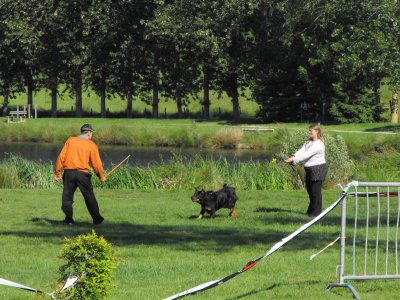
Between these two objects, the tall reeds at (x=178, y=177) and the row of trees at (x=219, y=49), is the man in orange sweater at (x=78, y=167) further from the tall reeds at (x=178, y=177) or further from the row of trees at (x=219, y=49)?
the row of trees at (x=219, y=49)

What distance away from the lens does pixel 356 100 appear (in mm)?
57938

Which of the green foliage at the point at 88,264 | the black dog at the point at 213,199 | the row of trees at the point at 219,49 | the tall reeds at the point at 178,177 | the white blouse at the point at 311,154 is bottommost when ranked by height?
the tall reeds at the point at 178,177

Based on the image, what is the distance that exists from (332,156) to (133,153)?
22832mm

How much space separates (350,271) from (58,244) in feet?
15.9

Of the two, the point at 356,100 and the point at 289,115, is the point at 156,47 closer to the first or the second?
the point at 289,115

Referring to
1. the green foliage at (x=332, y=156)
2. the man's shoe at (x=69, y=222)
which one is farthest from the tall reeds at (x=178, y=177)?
the man's shoe at (x=69, y=222)

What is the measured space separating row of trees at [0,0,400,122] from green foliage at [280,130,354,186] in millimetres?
28227

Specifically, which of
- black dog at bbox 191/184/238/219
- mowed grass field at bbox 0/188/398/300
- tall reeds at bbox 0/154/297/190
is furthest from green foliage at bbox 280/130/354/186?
black dog at bbox 191/184/238/219

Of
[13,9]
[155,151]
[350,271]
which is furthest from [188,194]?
[13,9]

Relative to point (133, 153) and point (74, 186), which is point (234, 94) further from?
point (74, 186)

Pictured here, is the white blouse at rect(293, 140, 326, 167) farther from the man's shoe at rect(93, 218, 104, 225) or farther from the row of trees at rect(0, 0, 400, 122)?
the row of trees at rect(0, 0, 400, 122)

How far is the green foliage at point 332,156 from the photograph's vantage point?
24.2 metres

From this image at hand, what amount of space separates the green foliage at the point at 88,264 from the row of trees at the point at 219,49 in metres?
45.5

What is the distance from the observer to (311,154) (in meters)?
17.2
